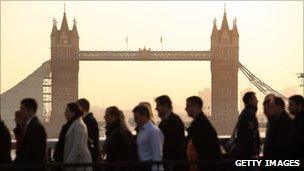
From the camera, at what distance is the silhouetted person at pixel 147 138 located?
7254 millimetres

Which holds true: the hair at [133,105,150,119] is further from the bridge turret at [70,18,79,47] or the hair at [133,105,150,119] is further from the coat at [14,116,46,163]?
the bridge turret at [70,18,79,47]

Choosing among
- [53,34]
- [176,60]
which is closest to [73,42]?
[53,34]

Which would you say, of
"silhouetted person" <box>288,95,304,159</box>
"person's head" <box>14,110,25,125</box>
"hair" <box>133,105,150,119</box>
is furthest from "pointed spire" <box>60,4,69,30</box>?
"silhouetted person" <box>288,95,304,159</box>

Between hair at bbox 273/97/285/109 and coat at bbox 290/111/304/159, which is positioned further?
hair at bbox 273/97/285/109

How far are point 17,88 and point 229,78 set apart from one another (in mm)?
39348

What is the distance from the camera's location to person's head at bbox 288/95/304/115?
751 cm

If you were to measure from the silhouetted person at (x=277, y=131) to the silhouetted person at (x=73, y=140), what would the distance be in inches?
65.8

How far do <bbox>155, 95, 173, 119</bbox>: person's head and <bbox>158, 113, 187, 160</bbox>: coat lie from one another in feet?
0.21

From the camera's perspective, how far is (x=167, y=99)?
25.2 feet

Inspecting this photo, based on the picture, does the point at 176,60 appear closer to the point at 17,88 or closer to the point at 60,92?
the point at 60,92

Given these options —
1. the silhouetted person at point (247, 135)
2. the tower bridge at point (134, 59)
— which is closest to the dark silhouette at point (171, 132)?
the silhouetted person at point (247, 135)

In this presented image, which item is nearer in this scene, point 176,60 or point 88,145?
point 88,145
